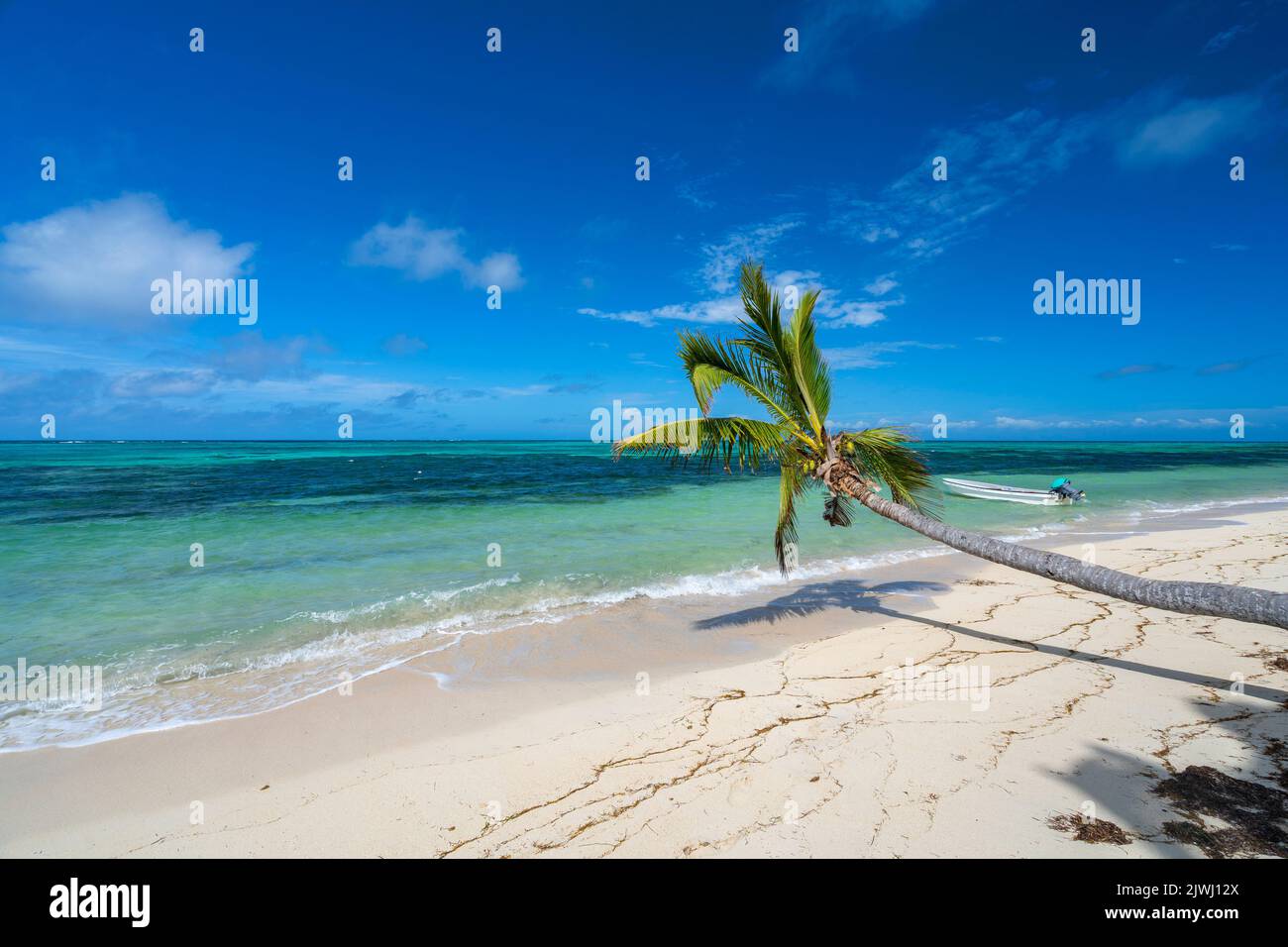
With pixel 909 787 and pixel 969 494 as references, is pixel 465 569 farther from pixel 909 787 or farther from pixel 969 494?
pixel 969 494

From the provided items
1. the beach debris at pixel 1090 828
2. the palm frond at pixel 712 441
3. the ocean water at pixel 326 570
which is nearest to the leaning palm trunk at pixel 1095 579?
the palm frond at pixel 712 441

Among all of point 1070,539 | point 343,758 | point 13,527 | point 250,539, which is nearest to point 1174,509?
point 1070,539

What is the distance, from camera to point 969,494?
2450 centimetres

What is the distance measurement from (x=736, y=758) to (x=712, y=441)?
3.28 meters

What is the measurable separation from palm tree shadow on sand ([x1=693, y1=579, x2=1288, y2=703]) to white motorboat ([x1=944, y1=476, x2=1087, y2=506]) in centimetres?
1315

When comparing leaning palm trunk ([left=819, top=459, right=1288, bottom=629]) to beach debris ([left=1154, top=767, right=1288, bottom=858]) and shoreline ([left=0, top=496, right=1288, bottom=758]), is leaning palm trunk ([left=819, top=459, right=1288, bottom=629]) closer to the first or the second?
beach debris ([left=1154, top=767, right=1288, bottom=858])

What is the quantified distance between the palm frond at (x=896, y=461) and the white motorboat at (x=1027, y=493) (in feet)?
53.1

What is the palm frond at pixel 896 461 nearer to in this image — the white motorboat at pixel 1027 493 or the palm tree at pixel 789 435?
the palm tree at pixel 789 435

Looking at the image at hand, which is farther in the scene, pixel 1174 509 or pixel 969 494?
pixel 969 494

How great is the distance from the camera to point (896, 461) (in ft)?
22.3

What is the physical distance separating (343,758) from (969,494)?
1041 inches

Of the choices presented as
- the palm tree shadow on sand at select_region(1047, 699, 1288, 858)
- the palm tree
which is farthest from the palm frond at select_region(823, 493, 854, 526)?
the palm tree shadow on sand at select_region(1047, 699, 1288, 858)

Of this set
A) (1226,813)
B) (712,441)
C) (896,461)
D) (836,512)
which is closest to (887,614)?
(836,512)

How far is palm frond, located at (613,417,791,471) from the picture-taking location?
611cm
